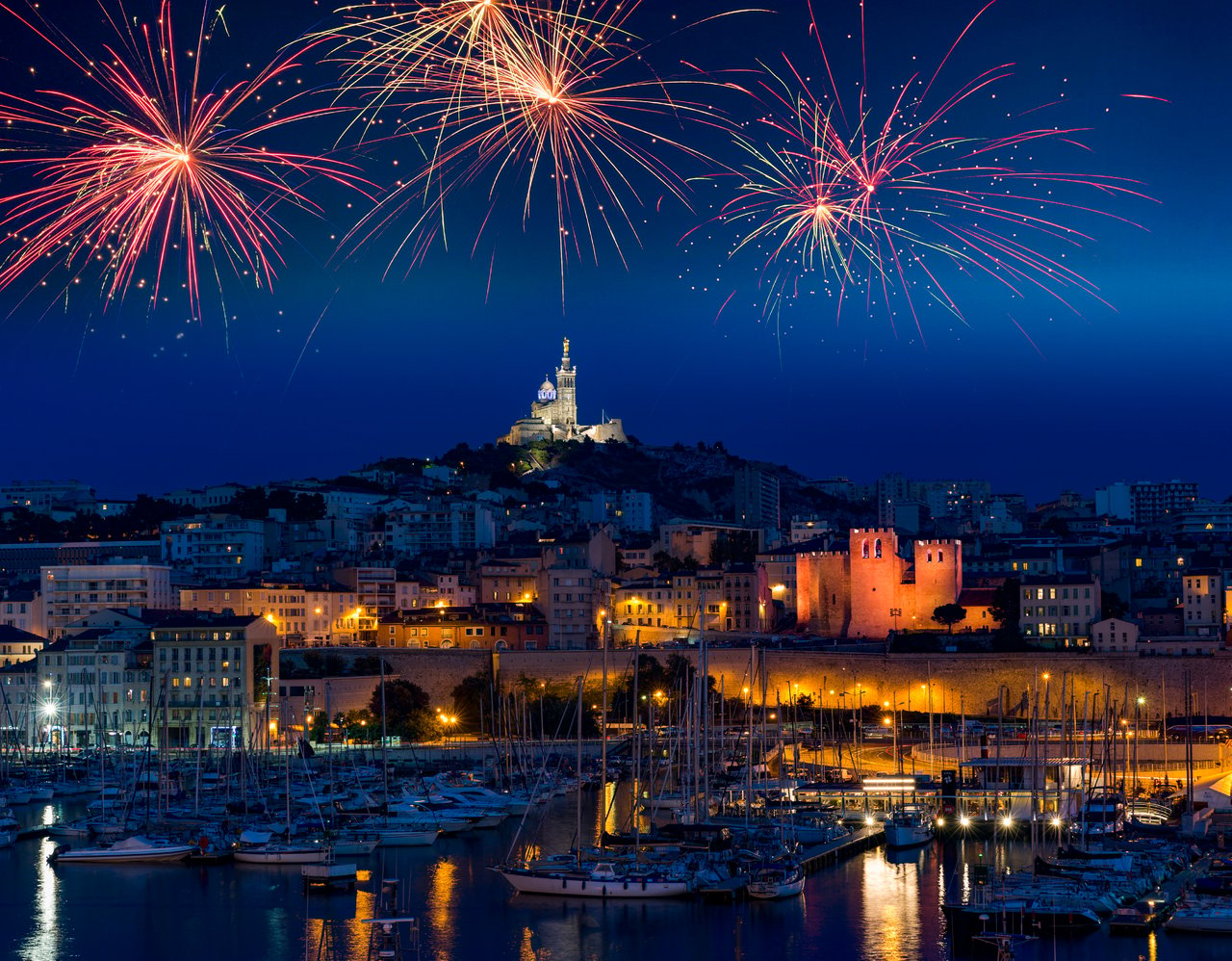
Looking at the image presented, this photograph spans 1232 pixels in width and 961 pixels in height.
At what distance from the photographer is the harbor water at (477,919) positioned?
80.7 ft

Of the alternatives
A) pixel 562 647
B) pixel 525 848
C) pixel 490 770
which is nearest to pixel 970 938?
pixel 525 848

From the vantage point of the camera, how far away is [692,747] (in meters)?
35.6

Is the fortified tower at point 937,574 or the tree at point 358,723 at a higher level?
the fortified tower at point 937,574

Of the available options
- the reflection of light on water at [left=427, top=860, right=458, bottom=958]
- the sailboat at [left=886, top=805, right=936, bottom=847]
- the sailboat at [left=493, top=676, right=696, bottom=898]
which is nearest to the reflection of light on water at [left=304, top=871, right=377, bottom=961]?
the reflection of light on water at [left=427, top=860, right=458, bottom=958]

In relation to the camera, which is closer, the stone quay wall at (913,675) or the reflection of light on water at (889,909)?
the reflection of light on water at (889,909)

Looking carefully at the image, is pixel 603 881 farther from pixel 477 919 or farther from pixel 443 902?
pixel 443 902

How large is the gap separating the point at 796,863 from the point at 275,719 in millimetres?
21715

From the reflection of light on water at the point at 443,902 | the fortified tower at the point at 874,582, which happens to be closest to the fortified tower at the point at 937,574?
the fortified tower at the point at 874,582

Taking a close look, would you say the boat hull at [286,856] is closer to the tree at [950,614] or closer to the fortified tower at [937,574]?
the tree at [950,614]

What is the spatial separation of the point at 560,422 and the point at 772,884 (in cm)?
8365

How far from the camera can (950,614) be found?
54.1 metres

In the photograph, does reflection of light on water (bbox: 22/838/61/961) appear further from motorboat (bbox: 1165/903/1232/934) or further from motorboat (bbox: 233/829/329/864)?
motorboat (bbox: 1165/903/1232/934)

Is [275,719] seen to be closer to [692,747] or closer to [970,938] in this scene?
[692,747]

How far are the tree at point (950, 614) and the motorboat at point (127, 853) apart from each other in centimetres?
2784
